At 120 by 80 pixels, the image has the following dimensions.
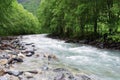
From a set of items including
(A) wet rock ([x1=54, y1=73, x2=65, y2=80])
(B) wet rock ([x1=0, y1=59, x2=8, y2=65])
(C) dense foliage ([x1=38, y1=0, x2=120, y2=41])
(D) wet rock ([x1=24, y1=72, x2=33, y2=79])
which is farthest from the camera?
(C) dense foliage ([x1=38, y1=0, x2=120, y2=41])

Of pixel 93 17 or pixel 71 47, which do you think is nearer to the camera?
pixel 71 47

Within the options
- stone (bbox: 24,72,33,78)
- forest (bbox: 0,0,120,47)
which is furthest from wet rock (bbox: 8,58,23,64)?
forest (bbox: 0,0,120,47)

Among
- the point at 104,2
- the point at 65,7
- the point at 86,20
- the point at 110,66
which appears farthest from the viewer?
the point at 65,7

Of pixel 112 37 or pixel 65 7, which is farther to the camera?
pixel 65 7

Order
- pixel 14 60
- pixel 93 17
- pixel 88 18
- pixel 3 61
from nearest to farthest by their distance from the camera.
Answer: pixel 3 61
pixel 14 60
pixel 93 17
pixel 88 18

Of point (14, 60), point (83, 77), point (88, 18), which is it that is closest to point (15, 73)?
point (83, 77)

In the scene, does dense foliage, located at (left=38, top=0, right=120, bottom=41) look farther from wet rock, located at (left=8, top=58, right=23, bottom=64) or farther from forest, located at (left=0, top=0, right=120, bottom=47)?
wet rock, located at (left=8, top=58, right=23, bottom=64)

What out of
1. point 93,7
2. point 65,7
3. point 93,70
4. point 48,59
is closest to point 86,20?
point 93,7

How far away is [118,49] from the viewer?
86.6 ft

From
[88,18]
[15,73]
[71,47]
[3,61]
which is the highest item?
[88,18]

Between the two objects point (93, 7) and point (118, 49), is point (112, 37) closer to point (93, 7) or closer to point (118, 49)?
point (118, 49)

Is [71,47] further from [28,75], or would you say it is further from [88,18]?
[28,75]

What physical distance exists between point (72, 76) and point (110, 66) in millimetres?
4956

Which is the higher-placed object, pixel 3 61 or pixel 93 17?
pixel 93 17
